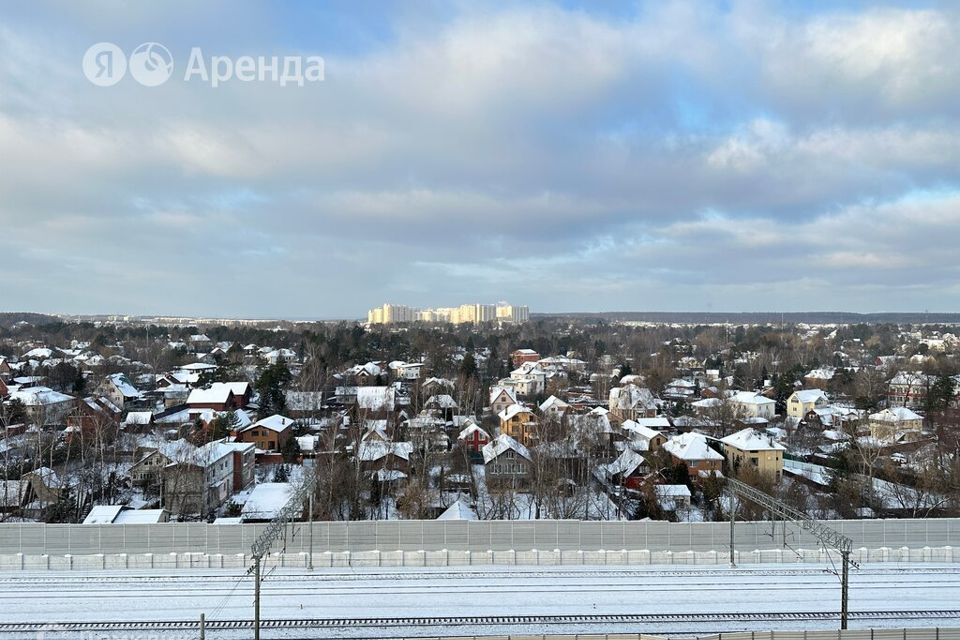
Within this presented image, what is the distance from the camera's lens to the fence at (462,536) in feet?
34.2

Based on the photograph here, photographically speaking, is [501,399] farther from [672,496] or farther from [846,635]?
[846,635]

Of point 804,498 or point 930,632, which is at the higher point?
point 930,632

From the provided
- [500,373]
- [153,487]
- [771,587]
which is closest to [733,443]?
[771,587]

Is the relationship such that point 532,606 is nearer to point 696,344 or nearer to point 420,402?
point 420,402

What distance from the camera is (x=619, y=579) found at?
9.97 m

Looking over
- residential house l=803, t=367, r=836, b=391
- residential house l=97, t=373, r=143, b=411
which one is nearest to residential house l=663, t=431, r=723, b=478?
residential house l=803, t=367, r=836, b=391

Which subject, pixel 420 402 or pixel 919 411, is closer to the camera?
pixel 919 411

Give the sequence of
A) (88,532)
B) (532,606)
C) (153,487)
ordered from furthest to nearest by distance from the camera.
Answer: (153,487) < (88,532) < (532,606)

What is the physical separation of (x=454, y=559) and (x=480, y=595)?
4.11 feet

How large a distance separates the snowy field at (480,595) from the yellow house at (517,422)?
13.3 m

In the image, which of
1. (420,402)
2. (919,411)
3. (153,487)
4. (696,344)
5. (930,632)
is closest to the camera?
(930,632)

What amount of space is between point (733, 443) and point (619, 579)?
41.1 feet

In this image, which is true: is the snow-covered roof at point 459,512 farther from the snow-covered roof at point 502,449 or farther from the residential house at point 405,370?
the residential house at point 405,370

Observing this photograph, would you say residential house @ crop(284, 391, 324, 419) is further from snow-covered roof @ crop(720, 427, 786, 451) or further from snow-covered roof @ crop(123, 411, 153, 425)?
snow-covered roof @ crop(720, 427, 786, 451)
